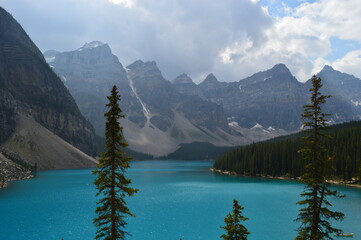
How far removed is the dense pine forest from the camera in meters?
107

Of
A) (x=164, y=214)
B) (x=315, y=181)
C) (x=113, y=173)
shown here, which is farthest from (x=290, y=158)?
(x=113, y=173)

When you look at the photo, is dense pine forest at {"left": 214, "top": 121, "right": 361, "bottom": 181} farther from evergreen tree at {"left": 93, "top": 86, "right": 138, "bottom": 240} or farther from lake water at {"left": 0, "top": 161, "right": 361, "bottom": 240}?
evergreen tree at {"left": 93, "top": 86, "right": 138, "bottom": 240}

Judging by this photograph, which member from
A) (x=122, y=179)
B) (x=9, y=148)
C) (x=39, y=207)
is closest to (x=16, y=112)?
(x=9, y=148)

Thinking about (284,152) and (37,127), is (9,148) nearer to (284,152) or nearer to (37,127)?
(37,127)

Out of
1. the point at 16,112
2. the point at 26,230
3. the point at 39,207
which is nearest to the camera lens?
the point at 26,230

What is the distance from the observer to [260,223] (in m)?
50.4

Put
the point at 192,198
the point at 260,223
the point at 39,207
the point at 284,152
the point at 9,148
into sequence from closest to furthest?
the point at 260,223 → the point at 39,207 → the point at 192,198 → the point at 284,152 → the point at 9,148

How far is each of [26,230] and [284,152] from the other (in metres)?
110

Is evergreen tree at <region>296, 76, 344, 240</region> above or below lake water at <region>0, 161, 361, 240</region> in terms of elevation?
above

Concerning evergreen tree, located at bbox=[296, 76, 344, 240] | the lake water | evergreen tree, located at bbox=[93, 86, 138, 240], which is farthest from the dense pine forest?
evergreen tree, located at bbox=[93, 86, 138, 240]

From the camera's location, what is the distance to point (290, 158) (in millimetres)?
133375

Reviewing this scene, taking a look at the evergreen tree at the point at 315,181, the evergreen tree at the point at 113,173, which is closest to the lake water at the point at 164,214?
the evergreen tree at the point at 315,181

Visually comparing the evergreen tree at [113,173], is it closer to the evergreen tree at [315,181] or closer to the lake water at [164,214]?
the evergreen tree at [315,181]

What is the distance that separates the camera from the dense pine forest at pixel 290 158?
107 meters
